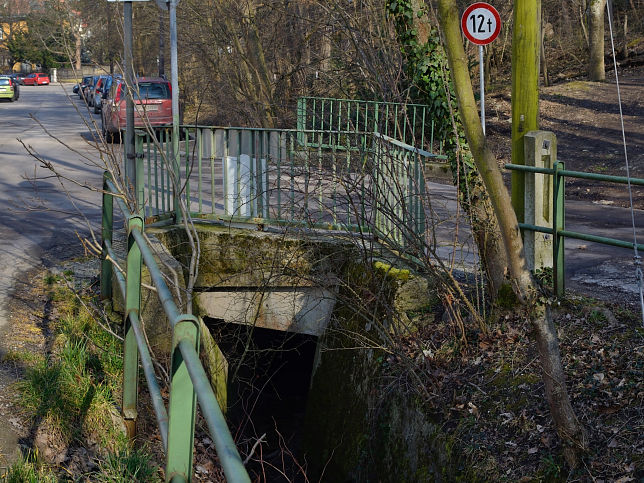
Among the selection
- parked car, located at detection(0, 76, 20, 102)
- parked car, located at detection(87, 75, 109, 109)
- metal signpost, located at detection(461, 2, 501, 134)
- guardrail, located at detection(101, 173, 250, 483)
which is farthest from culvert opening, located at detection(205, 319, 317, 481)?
parked car, located at detection(0, 76, 20, 102)

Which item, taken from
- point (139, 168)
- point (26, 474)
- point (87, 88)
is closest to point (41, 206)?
point (87, 88)

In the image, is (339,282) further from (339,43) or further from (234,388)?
(339,43)

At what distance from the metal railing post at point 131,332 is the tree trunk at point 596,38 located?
22522 millimetres

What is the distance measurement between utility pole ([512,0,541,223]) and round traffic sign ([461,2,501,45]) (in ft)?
18.1

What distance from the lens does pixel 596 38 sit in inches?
984

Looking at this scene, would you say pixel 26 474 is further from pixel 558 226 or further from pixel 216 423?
pixel 558 226

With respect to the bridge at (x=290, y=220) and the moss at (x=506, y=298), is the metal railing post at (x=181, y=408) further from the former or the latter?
the moss at (x=506, y=298)

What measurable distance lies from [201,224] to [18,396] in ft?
12.1

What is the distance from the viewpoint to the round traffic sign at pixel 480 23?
12.2m

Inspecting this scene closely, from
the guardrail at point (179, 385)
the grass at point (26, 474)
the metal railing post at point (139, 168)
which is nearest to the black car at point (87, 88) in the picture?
the metal railing post at point (139, 168)

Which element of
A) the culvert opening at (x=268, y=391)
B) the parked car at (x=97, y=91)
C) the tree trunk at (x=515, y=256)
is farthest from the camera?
the parked car at (x=97, y=91)

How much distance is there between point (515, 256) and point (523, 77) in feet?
7.24

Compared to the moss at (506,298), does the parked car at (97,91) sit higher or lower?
higher

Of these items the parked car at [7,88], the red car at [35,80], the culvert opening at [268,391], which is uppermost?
the red car at [35,80]
